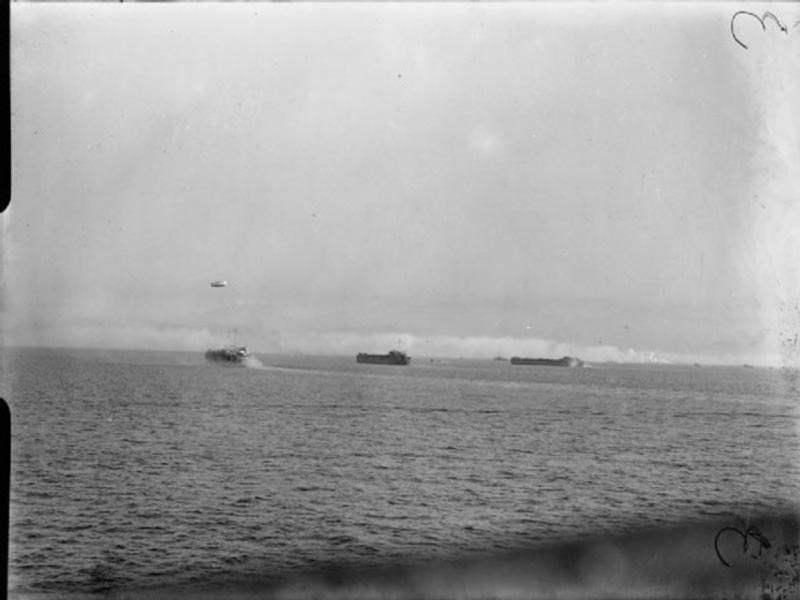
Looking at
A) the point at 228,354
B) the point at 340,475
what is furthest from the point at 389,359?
the point at 340,475

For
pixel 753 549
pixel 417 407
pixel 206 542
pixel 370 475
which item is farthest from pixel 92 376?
pixel 753 549

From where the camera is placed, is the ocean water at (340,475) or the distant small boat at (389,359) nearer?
Result: the ocean water at (340,475)

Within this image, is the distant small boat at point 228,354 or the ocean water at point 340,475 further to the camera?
the distant small boat at point 228,354

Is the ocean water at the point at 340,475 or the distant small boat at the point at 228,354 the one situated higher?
the distant small boat at the point at 228,354

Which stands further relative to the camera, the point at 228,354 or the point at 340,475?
the point at 228,354

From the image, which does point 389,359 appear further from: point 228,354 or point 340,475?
point 340,475
